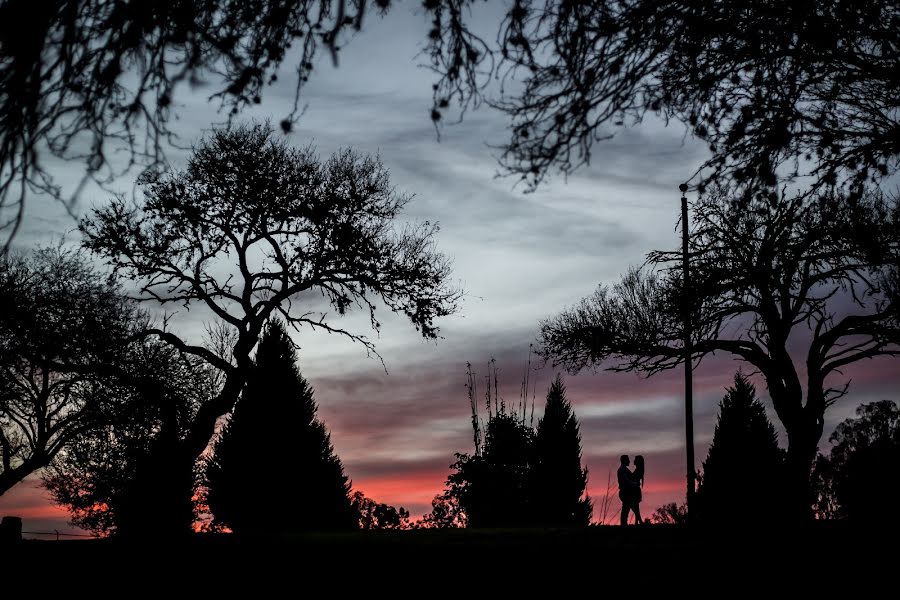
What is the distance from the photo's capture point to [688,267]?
903 inches

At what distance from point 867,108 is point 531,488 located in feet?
90.5

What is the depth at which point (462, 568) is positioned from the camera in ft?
26.2

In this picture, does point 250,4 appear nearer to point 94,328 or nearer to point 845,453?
point 94,328

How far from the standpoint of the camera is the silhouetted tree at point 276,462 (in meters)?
34.4

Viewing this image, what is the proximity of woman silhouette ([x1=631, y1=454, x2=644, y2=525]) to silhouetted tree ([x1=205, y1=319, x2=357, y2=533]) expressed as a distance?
60.8 ft

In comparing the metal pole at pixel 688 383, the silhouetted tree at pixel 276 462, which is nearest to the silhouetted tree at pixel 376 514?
the silhouetted tree at pixel 276 462

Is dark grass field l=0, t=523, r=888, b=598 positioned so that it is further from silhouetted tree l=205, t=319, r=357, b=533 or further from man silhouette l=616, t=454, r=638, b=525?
silhouetted tree l=205, t=319, r=357, b=533

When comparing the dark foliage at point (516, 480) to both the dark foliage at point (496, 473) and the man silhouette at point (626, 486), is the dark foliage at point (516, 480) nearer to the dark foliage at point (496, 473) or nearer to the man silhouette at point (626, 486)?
the dark foliage at point (496, 473)

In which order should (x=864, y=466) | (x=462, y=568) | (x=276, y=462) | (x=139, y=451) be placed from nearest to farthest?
(x=462, y=568) → (x=864, y=466) → (x=139, y=451) → (x=276, y=462)

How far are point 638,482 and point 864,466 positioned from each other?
47.8 feet

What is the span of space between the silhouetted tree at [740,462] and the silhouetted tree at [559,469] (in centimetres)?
614

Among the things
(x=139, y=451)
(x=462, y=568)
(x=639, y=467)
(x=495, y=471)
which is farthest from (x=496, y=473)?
(x=462, y=568)

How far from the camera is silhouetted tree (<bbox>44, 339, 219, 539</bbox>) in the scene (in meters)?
23.2

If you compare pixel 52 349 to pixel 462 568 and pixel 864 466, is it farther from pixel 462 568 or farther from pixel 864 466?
pixel 864 466
